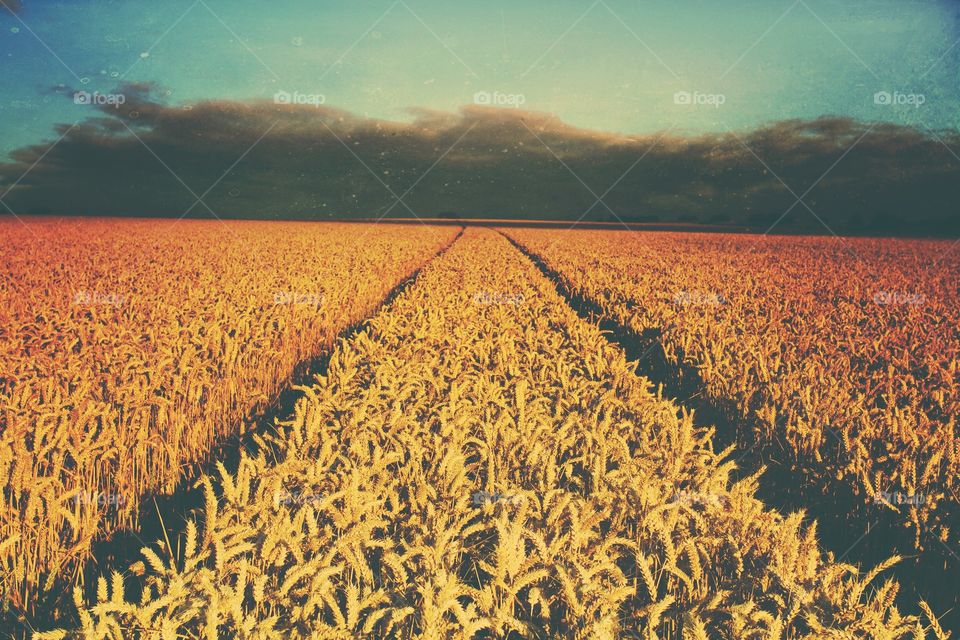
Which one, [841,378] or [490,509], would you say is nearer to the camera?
[490,509]

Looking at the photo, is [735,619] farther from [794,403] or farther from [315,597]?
[794,403]

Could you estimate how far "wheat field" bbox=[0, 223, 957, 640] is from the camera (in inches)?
77.0

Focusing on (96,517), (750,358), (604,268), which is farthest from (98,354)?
(604,268)

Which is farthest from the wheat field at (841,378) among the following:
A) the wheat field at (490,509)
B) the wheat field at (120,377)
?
the wheat field at (120,377)

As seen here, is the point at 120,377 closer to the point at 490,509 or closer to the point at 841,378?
the point at 490,509

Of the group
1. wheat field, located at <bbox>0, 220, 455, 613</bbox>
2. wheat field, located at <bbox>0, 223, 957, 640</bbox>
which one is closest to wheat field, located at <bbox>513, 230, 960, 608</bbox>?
wheat field, located at <bbox>0, 223, 957, 640</bbox>

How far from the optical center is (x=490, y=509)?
259 centimetres

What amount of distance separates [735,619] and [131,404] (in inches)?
170

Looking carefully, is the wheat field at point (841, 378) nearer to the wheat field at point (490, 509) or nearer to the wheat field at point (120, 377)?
the wheat field at point (490, 509)

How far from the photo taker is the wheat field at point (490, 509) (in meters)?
1.96

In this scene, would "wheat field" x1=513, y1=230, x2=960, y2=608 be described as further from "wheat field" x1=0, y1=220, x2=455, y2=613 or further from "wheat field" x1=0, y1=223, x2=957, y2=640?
"wheat field" x1=0, y1=220, x2=455, y2=613

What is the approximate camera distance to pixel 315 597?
188cm

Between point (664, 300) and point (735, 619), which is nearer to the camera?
point (735, 619)

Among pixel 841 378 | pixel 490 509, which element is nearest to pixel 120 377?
pixel 490 509
